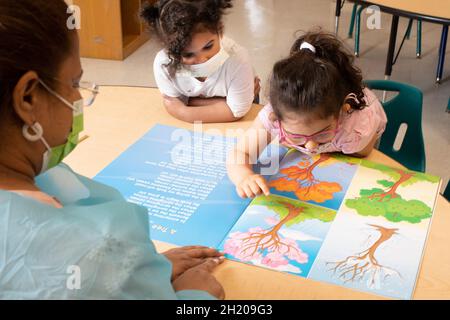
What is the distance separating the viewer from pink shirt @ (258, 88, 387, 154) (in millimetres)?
1295

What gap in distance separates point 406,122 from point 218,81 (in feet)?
1.88

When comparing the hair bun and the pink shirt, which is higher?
the hair bun

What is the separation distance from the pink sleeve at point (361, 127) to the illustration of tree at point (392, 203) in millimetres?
113

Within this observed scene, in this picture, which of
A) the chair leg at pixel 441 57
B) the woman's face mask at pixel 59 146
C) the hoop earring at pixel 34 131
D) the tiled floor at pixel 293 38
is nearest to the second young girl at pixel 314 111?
the woman's face mask at pixel 59 146

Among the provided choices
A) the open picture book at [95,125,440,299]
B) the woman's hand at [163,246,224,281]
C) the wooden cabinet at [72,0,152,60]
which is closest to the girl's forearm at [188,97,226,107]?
the open picture book at [95,125,440,299]

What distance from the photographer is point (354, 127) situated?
132 cm

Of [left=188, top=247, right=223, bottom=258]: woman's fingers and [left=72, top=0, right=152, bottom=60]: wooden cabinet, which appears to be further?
[left=72, top=0, right=152, bottom=60]: wooden cabinet

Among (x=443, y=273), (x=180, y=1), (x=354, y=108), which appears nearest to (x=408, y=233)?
(x=443, y=273)

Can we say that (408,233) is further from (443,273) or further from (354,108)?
(354,108)

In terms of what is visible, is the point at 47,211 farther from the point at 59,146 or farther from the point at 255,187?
the point at 255,187

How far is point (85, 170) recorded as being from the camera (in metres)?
1.24

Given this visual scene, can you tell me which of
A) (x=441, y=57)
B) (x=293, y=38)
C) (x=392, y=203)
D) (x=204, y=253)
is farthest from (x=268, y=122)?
(x=293, y=38)

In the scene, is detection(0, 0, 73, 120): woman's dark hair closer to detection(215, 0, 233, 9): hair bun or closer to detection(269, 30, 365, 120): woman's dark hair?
detection(269, 30, 365, 120): woman's dark hair

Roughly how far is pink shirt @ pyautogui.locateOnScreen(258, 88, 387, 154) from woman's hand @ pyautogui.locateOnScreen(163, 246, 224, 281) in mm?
466
